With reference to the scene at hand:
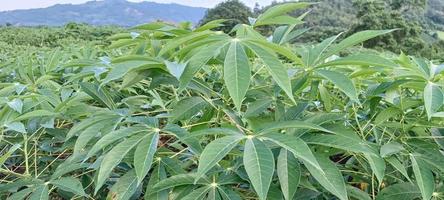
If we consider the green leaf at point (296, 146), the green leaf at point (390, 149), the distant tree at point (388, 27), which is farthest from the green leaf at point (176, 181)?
the distant tree at point (388, 27)

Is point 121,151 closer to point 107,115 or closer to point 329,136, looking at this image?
point 107,115

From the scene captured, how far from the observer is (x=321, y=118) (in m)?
0.62

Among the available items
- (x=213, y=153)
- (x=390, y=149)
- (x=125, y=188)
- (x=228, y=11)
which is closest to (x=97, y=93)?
(x=125, y=188)

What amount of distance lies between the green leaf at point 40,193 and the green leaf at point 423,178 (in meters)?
0.44

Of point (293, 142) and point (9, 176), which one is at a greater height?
point (293, 142)

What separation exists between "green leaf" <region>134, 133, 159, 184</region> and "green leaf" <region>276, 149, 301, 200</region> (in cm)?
14

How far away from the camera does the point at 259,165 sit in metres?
0.51

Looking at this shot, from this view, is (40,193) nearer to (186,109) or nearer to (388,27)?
(186,109)

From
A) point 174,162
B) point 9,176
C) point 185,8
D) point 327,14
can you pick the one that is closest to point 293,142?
point 174,162

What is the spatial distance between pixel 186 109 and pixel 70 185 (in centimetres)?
17

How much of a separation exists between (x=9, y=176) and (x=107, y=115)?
22cm

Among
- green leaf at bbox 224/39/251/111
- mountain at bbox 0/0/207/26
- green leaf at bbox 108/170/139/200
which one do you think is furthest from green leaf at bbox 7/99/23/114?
mountain at bbox 0/0/207/26

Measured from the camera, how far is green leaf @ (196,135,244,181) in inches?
19.4

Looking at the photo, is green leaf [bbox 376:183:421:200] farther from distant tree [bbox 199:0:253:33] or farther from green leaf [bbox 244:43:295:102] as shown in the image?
distant tree [bbox 199:0:253:33]
